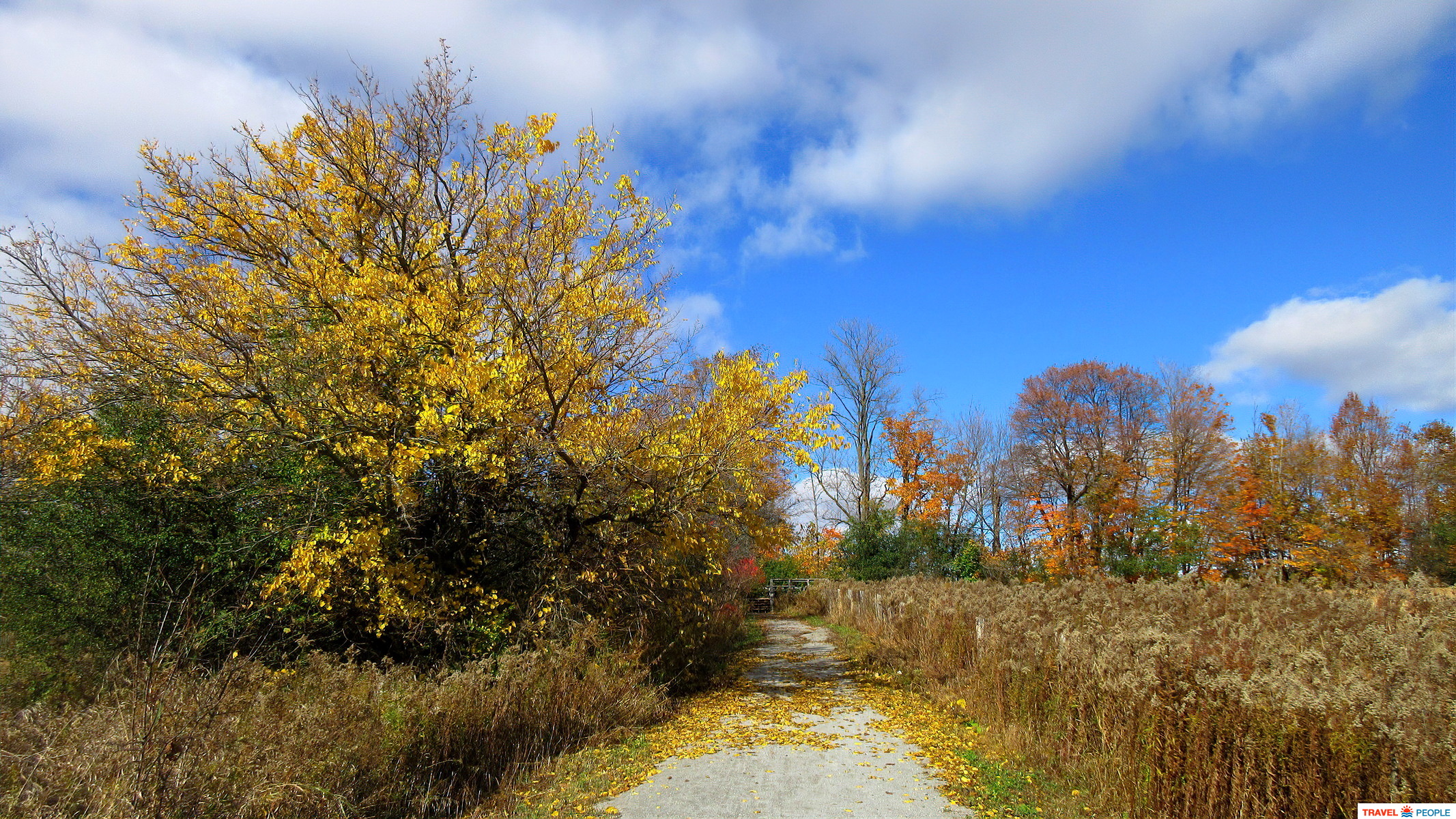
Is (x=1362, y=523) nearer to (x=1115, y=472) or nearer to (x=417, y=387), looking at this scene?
(x=1115, y=472)

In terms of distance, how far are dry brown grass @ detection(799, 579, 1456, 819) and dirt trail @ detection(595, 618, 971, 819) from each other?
1241 millimetres

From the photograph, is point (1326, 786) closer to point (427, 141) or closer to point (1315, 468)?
point (427, 141)

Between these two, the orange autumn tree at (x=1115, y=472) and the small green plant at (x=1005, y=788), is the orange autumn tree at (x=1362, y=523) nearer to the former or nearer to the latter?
the orange autumn tree at (x=1115, y=472)

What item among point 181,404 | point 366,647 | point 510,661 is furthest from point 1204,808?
point 181,404

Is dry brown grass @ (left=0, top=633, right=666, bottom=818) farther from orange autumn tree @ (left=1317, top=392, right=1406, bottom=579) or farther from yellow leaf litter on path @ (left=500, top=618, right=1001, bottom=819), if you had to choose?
orange autumn tree @ (left=1317, top=392, right=1406, bottom=579)

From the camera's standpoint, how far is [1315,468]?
84.1ft

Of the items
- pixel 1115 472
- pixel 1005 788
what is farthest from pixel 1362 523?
pixel 1005 788

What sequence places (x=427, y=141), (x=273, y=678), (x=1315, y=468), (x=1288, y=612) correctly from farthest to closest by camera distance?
(x=1315, y=468) < (x=427, y=141) < (x=1288, y=612) < (x=273, y=678)

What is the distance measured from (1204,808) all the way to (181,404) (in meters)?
10.8

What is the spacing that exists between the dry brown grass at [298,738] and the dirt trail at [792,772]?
4.55 feet

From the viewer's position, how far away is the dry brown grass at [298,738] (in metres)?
3.98

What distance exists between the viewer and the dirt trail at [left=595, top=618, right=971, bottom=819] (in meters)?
5.83

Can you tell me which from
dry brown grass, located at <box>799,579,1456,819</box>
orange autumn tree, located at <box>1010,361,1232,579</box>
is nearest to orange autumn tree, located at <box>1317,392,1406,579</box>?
orange autumn tree, located at <box>1010,361,1232,579</box>

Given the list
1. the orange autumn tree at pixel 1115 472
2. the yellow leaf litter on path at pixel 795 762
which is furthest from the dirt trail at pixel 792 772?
the orange autumn tree at pixel 1115 472
